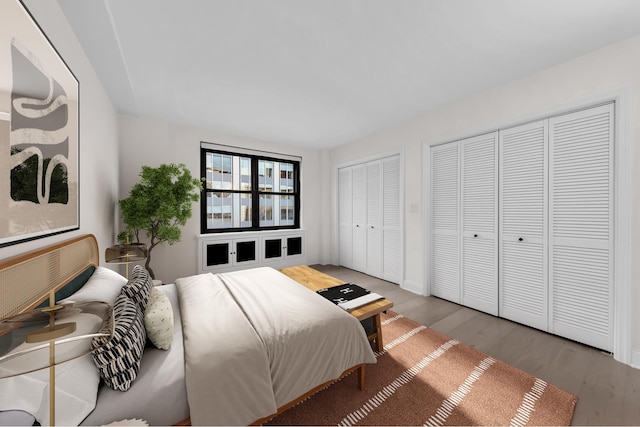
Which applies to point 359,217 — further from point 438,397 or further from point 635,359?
point 635,359

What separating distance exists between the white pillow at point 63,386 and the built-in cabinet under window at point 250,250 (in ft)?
10.3

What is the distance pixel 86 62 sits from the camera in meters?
1.99

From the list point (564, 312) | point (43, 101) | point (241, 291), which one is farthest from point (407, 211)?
point (43, 101)

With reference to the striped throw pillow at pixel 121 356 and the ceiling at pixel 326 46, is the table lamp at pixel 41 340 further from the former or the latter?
the ceiling at pixel 326 46

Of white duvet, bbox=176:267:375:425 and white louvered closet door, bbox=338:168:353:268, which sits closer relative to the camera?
white duvet, bbox=176:267:375:425

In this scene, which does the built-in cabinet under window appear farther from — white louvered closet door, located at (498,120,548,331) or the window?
white louvered closet door, located at (498,120,548,331)

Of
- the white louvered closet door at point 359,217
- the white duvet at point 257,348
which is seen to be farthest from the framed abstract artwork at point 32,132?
the white louvered closet door at point 359,217

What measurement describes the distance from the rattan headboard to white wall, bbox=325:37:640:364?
3562mm

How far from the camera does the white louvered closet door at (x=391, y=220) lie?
3.90 m

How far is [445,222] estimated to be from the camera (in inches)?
129

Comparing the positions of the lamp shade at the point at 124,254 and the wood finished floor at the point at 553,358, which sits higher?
the lamp shade at the point at 124,254

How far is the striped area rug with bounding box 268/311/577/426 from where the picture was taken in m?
1.45

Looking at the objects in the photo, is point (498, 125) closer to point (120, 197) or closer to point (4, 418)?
point (4, 418)

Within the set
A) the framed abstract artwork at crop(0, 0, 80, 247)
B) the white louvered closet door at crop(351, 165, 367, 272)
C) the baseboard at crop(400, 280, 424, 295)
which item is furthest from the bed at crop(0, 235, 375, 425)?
the white louvered closet door at crop(351, 165, 367, 272)
